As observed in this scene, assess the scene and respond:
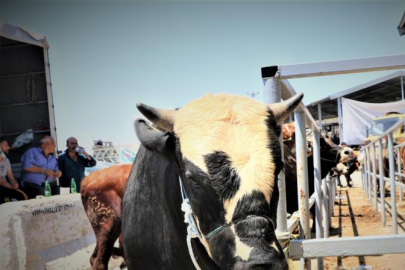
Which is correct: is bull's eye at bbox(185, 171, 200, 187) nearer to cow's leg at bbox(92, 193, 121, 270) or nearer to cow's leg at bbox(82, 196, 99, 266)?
cow's leg at bbox(92, 193, 121, 270)

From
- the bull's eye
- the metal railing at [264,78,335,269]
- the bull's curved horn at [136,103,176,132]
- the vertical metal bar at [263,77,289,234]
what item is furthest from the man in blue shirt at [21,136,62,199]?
the vertical metal bar at [263,77,289,234]

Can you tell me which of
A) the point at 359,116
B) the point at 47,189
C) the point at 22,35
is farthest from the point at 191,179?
the point at 359,116

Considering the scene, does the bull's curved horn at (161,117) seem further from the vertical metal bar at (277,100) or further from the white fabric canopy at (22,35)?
the white fabric canopy at (22,35)

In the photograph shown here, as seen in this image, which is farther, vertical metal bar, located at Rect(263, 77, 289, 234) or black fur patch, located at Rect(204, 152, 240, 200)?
vertical metal bar, located at Rect(263, 77, 289, 234)

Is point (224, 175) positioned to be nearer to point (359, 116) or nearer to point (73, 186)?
point (73, 186)

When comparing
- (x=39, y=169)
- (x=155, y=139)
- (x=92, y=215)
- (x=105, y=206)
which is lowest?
(x=92, y=215)

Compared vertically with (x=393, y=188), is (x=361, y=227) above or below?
below

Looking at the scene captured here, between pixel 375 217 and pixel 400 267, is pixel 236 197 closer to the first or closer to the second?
pixel 400 267

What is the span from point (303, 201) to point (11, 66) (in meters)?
7.74

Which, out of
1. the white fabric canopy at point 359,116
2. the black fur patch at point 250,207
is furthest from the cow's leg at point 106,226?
the white fabric canopy at point 359,116

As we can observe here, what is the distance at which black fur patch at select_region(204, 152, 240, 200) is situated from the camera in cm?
165

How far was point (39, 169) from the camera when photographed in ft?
19.8

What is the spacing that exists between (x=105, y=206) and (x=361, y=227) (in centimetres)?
539

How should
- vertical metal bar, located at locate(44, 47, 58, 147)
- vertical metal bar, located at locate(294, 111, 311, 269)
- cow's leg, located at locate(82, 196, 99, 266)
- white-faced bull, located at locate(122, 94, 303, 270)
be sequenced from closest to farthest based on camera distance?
white-faced bull, located at locate(122, 94, 303, 270) → vertical metal bar, located at locate(294, 111, 311, 269) → cow's leg, located at locate(82, 196, 99, 266) → vertical metal bar, located at locate(44, 47, 58, 147)
